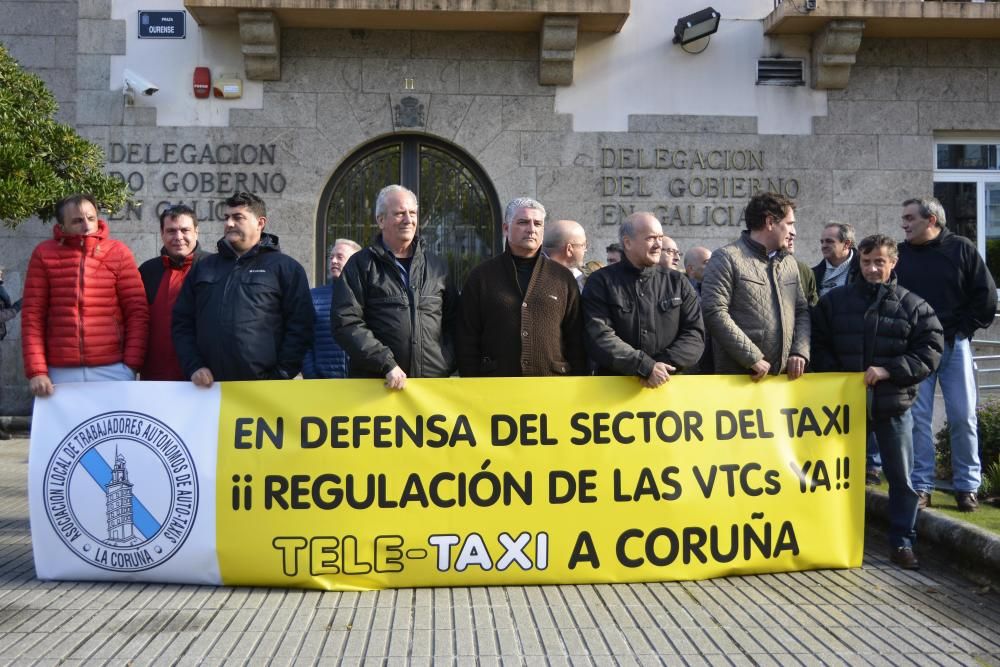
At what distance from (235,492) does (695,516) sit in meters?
2.43

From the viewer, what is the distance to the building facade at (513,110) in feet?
35.0

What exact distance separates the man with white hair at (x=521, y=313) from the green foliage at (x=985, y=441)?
3484mm

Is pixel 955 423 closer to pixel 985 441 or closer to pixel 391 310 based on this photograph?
pixel 985 441

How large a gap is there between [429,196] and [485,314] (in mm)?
6075

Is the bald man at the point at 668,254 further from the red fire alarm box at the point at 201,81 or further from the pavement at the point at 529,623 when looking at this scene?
the red fire alarm box at the point at 201,81

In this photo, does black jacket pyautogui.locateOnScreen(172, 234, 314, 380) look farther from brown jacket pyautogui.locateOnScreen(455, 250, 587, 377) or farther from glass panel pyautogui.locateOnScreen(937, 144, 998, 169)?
glass panel pyautogui.locateOnScreen(937, 144, 998, 169)

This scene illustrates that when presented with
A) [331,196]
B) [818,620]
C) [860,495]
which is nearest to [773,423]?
[860,495]

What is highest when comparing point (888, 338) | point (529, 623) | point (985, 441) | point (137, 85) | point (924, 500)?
point (137, 85)

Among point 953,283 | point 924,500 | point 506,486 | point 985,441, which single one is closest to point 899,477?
point 924,500

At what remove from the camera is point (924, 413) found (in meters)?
6.44

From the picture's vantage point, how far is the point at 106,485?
16.6ft

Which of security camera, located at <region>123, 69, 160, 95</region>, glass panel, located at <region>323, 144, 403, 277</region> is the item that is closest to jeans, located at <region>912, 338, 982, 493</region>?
glass panel, located at <region>323, 144, 403, 277</region>

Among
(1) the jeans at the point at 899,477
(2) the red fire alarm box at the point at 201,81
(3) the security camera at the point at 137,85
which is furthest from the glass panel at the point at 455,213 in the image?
(1) the jeans at the point at 899,477

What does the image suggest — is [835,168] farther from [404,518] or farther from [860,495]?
[404,518]
